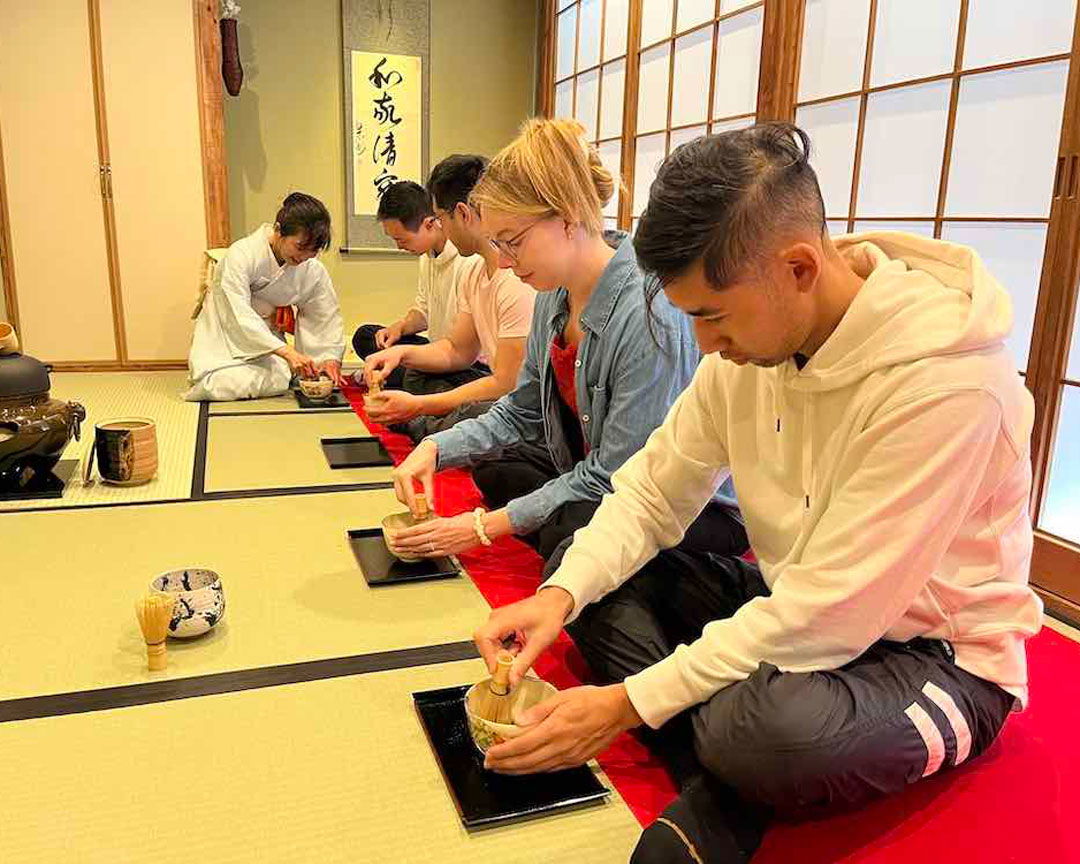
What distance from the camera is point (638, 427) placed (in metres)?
1.78

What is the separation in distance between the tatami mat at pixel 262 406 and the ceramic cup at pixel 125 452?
3.61ft

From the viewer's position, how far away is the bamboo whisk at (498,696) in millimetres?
1290

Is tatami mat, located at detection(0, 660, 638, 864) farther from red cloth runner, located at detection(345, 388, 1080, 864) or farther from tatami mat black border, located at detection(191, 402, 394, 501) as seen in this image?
tatami mat black border, located at detection(191, 402, 394, 501)

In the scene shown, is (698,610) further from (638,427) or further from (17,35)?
(17,35)

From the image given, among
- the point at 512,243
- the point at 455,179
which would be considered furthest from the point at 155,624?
the point at 455,179

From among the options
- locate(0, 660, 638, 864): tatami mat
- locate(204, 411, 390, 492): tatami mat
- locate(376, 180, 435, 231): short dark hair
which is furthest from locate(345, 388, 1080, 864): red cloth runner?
locate(376, 180, 435, 231): short dark hair

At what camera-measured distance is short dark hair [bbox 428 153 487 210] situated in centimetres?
282

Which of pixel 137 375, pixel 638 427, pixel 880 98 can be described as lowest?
A: pixel 137 375

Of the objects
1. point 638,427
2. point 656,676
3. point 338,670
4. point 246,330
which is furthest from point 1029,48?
point 246,330

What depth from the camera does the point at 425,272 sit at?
3918 mm

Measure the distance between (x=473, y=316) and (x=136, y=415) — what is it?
1.59m

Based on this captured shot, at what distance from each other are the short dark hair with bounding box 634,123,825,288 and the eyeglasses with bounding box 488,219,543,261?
2.44ft

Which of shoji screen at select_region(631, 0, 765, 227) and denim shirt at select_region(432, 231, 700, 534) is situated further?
shoji screen at select_region(631, 0, 765, 227)

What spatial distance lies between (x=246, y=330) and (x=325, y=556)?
219cm
